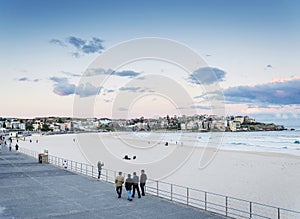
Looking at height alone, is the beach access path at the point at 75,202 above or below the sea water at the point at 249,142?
above

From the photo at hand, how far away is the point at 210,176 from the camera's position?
88.5ft

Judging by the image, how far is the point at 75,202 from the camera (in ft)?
43.6

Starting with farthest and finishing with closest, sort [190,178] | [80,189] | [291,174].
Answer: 1. [291,174]
2. [190,178]
3. [80,189]

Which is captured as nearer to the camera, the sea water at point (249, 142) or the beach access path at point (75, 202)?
the beach access path at point (75, 202)

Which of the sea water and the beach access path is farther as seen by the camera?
the sea water

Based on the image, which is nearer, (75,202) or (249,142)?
(75,202)

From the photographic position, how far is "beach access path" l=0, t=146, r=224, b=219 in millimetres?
11383

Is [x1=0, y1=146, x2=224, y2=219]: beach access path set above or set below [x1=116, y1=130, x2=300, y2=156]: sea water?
above

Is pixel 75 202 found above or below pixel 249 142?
above

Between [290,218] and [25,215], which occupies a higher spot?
[25,215]

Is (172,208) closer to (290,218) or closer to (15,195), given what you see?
(290,218)

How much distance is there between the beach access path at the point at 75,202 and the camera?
11383 millimetres

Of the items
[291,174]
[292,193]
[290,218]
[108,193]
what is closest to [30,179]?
[108,193]

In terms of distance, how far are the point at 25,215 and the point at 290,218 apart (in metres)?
11.2
